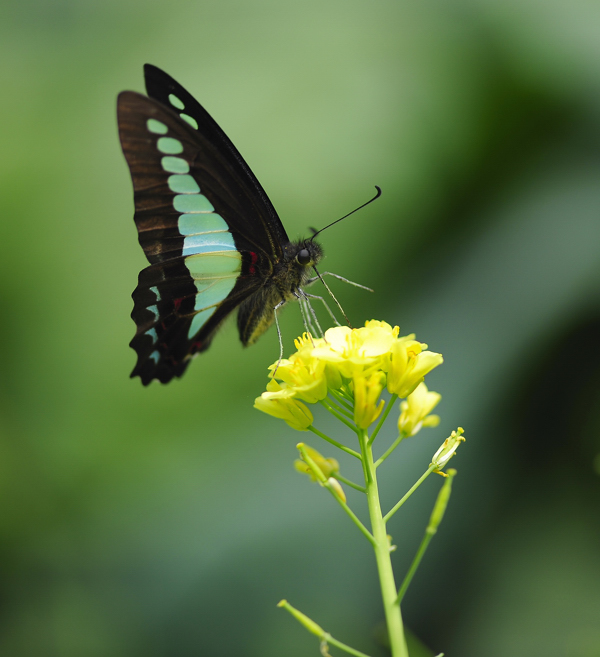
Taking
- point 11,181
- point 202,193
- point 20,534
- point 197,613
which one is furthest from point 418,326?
point 11,181

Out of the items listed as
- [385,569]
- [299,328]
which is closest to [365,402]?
[385,569]

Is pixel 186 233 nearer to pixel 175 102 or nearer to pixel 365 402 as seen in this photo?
pixel 175 102

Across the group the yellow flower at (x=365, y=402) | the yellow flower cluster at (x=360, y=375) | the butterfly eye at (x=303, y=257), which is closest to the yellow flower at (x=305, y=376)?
the yellow flower cluster at (x=360, y=375)

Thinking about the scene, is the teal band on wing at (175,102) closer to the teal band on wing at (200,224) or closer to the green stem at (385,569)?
the teal band on wing at (200,224)

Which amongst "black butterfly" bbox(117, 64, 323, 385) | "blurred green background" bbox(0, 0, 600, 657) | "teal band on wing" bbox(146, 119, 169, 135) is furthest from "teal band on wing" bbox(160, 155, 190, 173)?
"blurred green background" bbox(0, 0, 600, 657)

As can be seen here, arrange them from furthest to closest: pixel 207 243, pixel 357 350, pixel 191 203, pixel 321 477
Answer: pixel 207 243 → pixel 191 203 → pixel 357 350 → pixel 321 477

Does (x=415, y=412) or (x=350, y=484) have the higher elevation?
(x=415, y=412)
